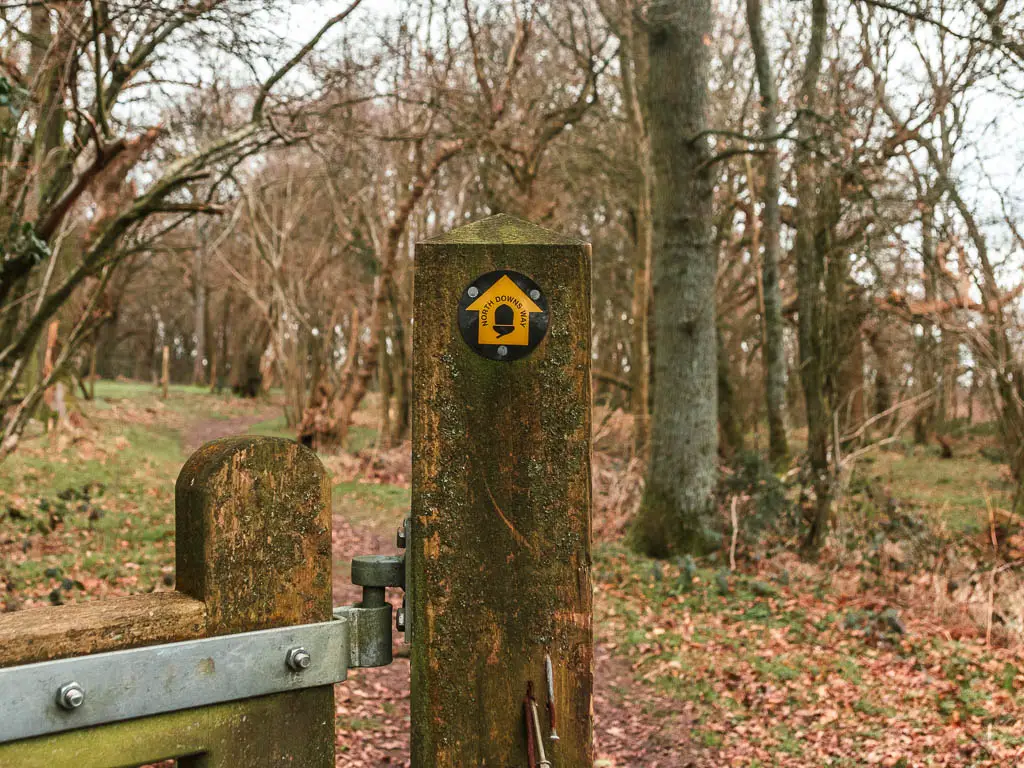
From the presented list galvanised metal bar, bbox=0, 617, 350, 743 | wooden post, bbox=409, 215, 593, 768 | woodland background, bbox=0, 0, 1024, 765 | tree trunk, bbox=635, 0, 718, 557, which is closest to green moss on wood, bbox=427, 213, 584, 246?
wooden post, bbox=409, 215, 593, 768

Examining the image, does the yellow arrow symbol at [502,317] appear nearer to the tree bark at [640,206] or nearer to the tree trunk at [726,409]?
the tree bark at [640,206]

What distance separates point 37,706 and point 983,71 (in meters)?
7.86

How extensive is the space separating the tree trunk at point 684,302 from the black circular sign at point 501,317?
24.8ft

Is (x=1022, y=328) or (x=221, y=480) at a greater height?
(x=1022, y=328)

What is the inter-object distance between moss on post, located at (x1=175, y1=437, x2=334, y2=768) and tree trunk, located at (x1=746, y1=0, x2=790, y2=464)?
12340mm

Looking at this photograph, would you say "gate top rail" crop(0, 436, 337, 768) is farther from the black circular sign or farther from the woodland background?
the woodland background

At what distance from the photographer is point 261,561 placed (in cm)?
A: 167

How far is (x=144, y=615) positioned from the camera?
1.56m

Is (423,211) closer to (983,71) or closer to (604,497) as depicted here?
(604,497)

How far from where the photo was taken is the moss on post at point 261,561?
162 centimetres

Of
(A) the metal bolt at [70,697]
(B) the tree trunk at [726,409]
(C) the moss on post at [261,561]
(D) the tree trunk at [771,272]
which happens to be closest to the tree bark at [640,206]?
(B) the tree trunk at [726,409]

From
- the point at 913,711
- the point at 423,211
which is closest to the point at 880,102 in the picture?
the point at 913,711

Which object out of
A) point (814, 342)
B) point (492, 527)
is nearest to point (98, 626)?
point (492, 527)

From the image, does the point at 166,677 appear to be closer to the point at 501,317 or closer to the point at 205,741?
the point at 205,741
